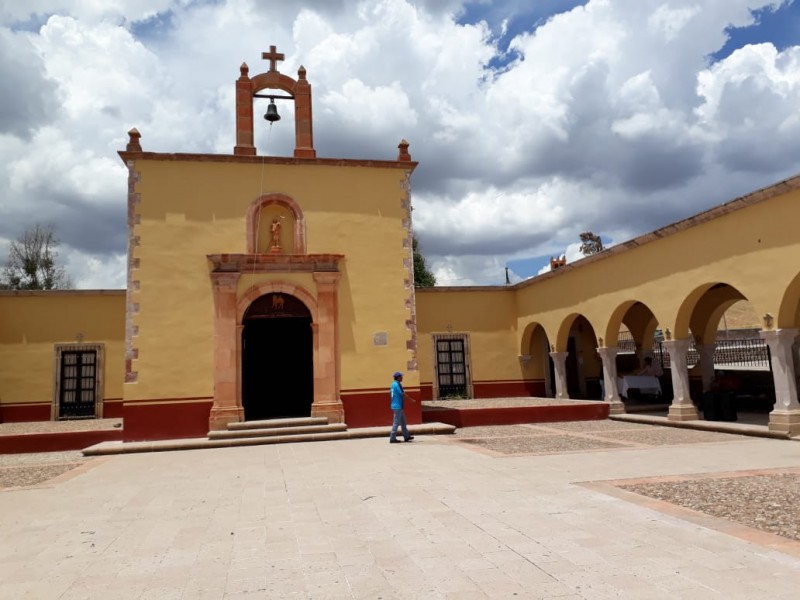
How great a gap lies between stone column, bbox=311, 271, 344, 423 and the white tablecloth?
31.1 feet

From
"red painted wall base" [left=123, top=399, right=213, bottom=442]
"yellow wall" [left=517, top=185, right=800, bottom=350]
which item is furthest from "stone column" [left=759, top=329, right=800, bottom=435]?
"red painted wall base" [left=123, top=399, right=213, bottom=442]

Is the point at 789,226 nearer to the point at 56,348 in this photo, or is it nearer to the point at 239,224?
the point at 239,224

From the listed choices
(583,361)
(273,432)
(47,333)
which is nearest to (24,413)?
(47,333)

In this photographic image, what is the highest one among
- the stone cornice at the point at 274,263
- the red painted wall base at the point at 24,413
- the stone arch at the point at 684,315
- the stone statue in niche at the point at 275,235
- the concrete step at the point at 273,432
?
the stone statue in niche at the point at 275,235

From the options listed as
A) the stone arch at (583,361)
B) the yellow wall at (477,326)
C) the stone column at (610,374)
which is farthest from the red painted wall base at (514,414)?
the stone arch at (583,361)

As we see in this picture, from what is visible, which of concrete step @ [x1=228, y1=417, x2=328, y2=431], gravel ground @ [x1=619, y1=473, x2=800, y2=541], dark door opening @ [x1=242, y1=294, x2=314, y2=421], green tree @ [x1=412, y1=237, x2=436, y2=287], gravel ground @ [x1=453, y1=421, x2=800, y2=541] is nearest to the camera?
gravel ground @ [x1=619, y1=473, x2=800, y2=541]

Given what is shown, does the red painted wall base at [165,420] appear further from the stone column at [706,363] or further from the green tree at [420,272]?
the green tree at [420,272]

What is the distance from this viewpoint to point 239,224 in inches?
513

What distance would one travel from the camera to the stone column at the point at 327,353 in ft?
41.6

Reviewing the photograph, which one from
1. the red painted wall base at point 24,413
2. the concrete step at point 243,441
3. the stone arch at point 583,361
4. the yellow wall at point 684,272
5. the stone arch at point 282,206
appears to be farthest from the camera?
the stone arch at point 583,361

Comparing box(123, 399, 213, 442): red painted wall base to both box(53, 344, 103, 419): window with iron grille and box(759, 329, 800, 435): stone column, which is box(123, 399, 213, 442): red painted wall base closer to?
box(53, 344, 103, 419): window with iron grille

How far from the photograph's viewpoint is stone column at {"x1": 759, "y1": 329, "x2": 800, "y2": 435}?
33.8 feet

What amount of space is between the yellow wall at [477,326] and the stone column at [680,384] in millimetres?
7137

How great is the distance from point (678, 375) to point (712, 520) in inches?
343
